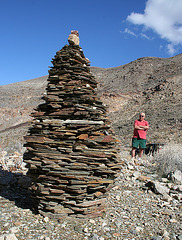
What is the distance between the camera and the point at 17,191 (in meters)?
4.28

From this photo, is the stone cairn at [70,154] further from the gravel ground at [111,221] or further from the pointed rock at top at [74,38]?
the pointed rock at top at [74,38]

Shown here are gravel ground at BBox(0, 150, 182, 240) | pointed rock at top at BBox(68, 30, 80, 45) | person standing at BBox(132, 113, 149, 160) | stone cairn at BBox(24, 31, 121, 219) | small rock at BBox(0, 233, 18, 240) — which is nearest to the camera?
small rock at BBox(0, 233, 18, 240)

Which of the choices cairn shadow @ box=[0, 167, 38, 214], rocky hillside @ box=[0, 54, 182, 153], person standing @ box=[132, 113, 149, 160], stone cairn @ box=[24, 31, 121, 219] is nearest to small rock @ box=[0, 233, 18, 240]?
stone cairn @ box=[24, 31, 121, 219]

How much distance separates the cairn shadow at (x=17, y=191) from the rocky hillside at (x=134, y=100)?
322 inches

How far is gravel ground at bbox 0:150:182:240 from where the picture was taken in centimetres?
281

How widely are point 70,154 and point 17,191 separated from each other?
195 centimetres

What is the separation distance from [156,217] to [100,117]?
6.06 feet

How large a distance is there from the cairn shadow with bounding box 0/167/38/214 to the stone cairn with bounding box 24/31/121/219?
1.63 feet

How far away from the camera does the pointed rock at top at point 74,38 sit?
377cm

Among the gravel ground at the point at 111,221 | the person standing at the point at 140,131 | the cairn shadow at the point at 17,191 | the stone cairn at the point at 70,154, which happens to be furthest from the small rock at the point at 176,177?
the cairn shadow at the point at 17,191

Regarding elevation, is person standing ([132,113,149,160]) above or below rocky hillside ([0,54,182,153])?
below

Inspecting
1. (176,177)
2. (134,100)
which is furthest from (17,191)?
(134,100)

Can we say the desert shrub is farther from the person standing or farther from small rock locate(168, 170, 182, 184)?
the person standing

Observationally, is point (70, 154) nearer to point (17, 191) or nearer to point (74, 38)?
point (17, 191)
